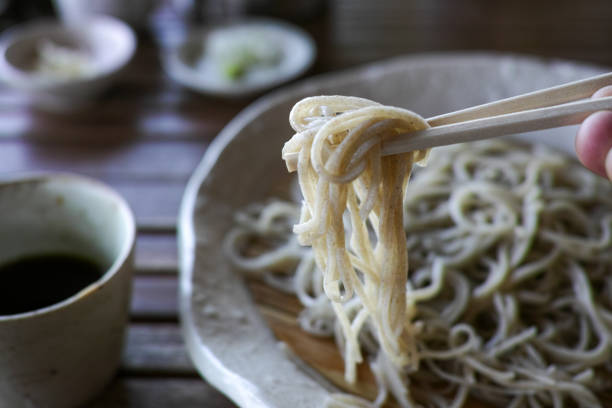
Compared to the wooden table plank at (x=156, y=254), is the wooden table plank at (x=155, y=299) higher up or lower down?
lower down

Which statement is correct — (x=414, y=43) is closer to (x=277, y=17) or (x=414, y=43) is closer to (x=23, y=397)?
(x=277, y=17)

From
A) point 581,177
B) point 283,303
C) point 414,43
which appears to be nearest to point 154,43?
point 414,43

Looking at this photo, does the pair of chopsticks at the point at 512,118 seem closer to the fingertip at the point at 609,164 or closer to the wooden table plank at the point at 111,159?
the fingertip at the point at 609,164

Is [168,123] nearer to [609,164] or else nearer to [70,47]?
[70,47]

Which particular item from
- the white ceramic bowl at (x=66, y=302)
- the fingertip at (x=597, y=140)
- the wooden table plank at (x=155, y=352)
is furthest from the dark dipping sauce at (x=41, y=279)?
the fingertip at (x=597, y=140)

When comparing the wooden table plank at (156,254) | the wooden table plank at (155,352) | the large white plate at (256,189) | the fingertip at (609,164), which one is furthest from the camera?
the wooden table plank at (156,254)

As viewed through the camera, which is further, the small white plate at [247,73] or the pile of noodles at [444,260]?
the small white plate at [247,73]

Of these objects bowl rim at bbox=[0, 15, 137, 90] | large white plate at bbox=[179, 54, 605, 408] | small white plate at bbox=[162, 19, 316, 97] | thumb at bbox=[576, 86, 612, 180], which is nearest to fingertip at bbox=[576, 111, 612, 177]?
thumb at bbox=[576, 86, 612, 180]
